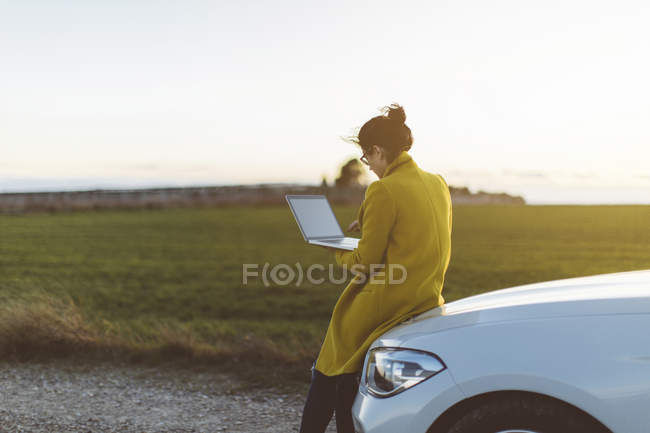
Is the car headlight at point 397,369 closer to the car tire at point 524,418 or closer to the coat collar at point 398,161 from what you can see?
the car tire at point 524,418

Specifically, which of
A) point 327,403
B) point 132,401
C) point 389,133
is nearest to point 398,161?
point 389,133

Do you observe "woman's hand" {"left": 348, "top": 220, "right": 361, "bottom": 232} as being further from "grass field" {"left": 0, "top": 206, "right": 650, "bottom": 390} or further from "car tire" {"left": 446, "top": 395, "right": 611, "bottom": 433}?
"grass field" {"left": 0, "top": 206, "right": 650, "bottom": 390}

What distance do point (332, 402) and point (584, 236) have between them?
33986 millimetres

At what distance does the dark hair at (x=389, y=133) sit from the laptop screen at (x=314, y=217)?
22.7 inches

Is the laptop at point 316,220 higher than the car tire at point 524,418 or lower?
higher

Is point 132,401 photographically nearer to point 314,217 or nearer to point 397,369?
point 314,217

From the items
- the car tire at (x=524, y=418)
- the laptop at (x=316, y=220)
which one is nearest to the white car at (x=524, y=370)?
the car tire at (x=524, y=418)

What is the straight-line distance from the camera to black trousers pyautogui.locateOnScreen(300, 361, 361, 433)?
9.73ft

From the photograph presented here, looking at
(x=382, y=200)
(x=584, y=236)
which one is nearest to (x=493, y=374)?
(x=382, y=200)

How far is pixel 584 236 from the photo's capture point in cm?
3366

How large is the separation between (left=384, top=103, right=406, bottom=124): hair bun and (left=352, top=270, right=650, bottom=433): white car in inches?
39.0

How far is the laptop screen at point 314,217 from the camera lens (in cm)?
323

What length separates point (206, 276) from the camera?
1773cm

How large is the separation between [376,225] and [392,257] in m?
0.19
